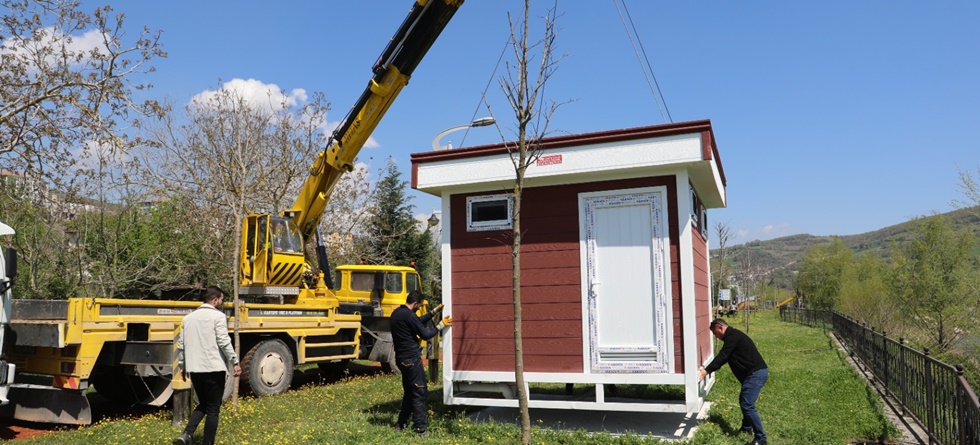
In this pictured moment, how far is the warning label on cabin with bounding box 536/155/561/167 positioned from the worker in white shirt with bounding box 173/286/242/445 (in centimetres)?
379

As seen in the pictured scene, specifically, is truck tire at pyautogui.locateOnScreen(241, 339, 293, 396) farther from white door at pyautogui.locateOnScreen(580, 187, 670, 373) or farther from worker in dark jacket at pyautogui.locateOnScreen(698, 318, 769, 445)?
worker in dark jacket at pyautogui.locateOnScreen(698, 318, 769, 445)

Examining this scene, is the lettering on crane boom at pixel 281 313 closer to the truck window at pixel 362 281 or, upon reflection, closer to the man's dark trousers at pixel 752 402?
the truck window at pixel 362 281

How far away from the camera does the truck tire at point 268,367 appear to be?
10.9 meters

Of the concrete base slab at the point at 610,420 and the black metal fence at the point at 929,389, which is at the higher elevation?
the black metal fence at the point at 929,389

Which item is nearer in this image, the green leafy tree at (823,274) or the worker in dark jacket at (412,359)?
the worker in dark jacket at (412,359)

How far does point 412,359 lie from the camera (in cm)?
770

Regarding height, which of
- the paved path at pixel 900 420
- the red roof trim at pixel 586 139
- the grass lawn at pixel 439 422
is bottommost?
the paved path at pixel 900 420

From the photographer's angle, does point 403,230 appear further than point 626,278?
Yes

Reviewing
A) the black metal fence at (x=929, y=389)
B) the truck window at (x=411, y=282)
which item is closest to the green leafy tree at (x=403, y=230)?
the truck window at (x=411, y=282)

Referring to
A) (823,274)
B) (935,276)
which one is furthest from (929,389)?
(823,274)

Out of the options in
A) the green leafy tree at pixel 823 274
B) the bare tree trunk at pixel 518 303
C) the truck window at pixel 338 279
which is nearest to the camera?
the bare tree trunk at pixel 518 303

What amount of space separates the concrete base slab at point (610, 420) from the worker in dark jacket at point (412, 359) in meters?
0.97

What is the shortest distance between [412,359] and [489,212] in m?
1.99

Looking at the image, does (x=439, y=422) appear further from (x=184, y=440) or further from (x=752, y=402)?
(x=752, y=402)
